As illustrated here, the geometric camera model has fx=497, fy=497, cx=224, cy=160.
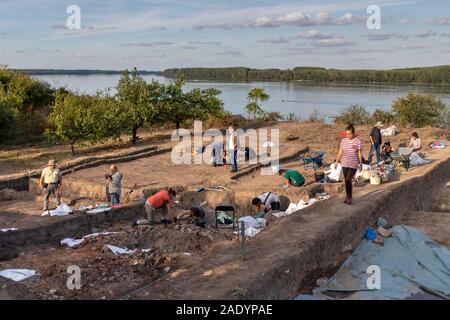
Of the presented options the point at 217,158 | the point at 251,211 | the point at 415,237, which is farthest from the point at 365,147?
the point at 415,237

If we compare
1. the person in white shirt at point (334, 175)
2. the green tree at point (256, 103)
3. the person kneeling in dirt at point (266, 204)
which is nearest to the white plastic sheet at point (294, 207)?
the person kneeling in dirt at point (266, 204)

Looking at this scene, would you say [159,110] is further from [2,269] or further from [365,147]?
[2,269]

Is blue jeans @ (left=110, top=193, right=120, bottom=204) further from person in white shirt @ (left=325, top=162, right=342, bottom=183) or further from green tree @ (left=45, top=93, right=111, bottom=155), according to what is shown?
green tree @ (left=45, top=93, right=111, bottom=155)

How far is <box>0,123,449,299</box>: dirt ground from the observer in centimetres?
692

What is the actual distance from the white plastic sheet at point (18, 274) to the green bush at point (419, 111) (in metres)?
24.3

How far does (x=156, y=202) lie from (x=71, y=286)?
3163 millimetres

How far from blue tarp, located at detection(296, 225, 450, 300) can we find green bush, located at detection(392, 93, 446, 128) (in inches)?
826

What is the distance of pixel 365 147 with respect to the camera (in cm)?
1823

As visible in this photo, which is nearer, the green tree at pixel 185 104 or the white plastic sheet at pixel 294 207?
the white plastic sheet at pixel 294 207

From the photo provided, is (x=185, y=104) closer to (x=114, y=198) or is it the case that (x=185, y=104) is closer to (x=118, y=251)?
(x=114, y=198)

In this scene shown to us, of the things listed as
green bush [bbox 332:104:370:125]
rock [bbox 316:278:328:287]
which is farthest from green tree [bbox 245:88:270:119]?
rock [bbox 316:278:328:287]

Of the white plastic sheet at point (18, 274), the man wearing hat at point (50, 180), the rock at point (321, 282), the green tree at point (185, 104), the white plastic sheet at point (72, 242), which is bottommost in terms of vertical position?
the white plastic sheet at point (72, 242)

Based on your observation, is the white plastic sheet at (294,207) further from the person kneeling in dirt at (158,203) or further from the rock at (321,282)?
the rock at (321,282)

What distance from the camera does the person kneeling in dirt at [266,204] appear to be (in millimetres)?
10469
